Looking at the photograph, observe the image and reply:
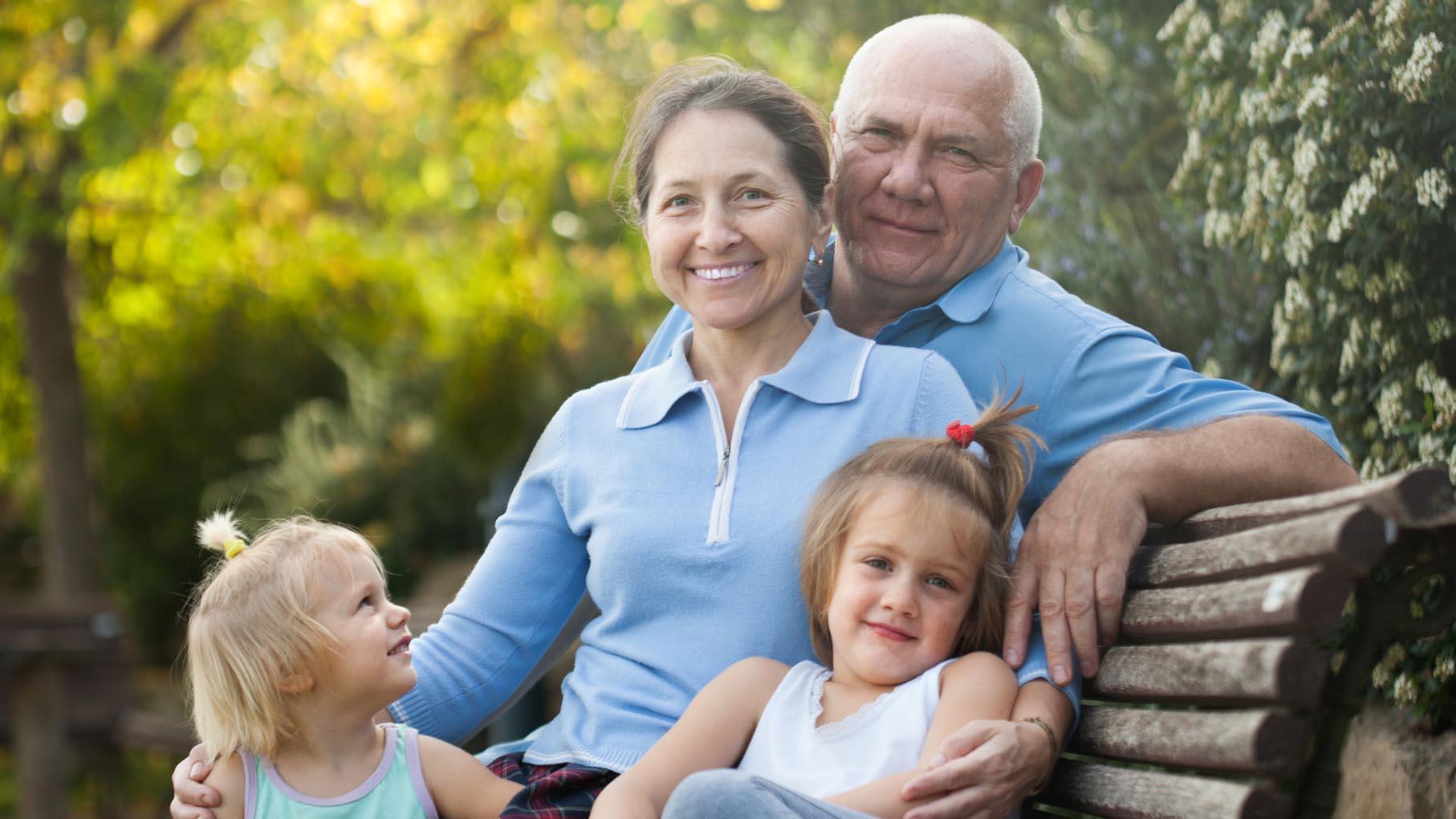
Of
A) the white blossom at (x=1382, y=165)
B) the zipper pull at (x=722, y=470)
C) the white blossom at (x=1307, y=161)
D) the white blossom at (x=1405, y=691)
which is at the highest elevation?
the white blossom at (x=1307, y=161)

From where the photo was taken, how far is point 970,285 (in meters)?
3.04

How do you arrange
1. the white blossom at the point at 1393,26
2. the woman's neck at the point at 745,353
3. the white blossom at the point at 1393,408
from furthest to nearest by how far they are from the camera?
the white blossom at the point at 1393,408, the white blossom at the point at 1393,26, the woman's neck at the point at 745,353

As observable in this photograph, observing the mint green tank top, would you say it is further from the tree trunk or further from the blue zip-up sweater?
the tree trunk

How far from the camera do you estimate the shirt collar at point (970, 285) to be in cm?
296

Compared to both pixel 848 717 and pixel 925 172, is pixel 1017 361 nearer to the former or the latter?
pixel 925 172

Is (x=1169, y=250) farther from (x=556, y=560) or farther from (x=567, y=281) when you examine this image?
(x=567, y=281)

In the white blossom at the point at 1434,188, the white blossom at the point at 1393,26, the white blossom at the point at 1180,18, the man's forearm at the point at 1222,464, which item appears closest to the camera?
the man's forearm at the point at 1222,464

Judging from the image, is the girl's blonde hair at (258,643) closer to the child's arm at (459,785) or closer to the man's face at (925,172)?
the child's arm at (459,785)

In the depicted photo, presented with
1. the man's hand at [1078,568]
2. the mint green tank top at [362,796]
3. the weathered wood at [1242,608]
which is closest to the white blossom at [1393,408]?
the man's hand at [1078,568]

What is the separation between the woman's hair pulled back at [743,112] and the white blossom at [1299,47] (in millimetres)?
1129

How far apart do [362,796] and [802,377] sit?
1012 millimetres

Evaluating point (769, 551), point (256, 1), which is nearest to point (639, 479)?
point (769, 551)

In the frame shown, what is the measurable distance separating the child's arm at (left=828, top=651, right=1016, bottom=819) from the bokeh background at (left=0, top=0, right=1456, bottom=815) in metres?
1.17

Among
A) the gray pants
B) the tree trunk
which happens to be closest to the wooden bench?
the gray pants
